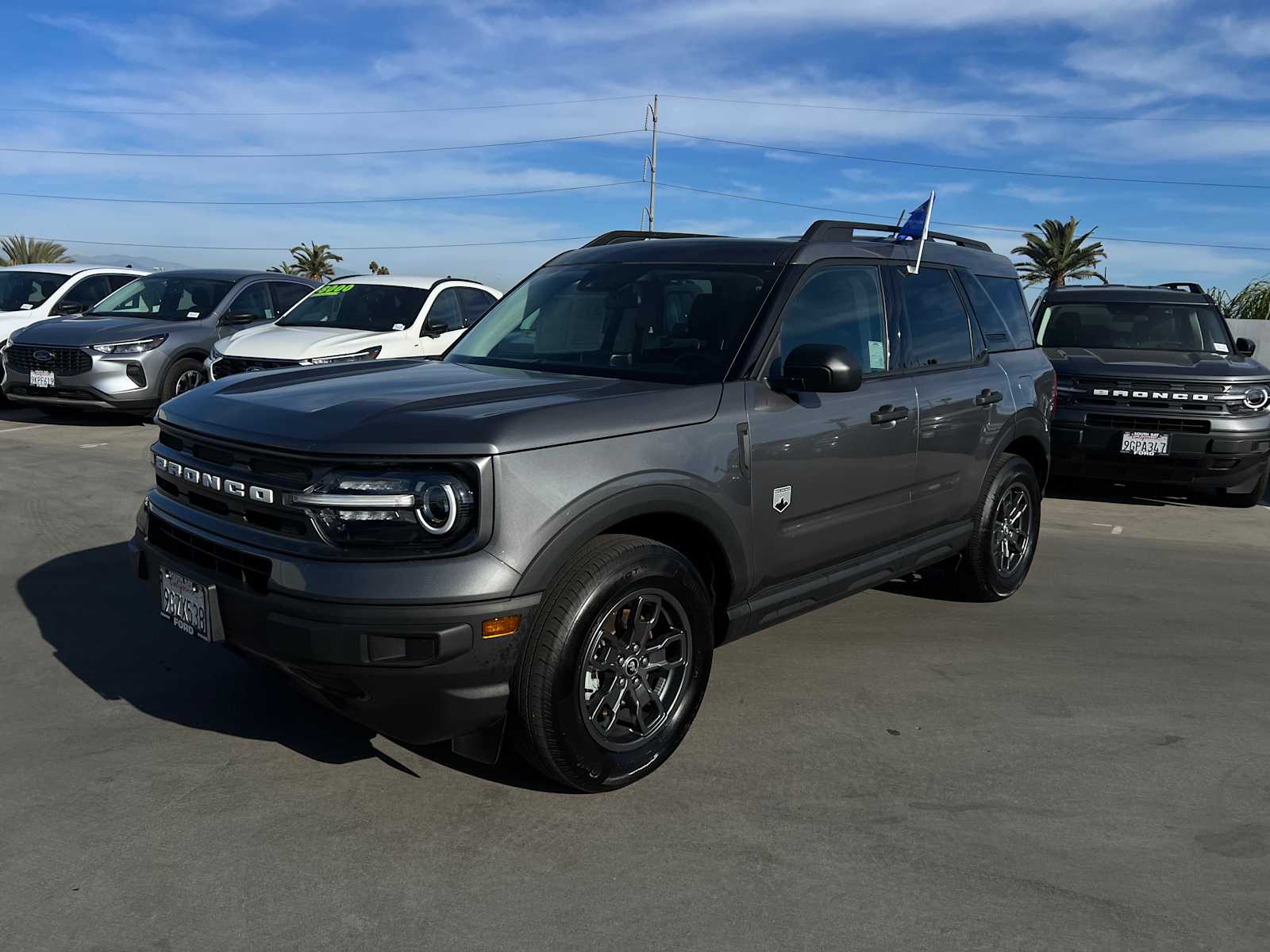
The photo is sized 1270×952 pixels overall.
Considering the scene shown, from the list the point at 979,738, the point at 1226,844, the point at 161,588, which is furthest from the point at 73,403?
the point at 1226,844

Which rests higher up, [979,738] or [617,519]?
[617,519]

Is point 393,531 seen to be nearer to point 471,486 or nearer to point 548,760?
point 471,486

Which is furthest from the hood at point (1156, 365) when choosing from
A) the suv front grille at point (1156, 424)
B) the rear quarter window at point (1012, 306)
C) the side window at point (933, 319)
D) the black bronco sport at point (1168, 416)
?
the side window at point (933, 319)

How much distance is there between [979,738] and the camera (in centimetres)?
418

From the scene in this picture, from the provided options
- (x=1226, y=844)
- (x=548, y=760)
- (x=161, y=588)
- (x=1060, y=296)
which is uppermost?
(x=1060, y=296)

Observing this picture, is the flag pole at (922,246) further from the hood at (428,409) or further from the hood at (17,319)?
the hood at (17,319)

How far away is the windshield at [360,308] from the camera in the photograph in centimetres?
1121

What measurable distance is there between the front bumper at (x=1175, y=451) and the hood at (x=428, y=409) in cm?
642

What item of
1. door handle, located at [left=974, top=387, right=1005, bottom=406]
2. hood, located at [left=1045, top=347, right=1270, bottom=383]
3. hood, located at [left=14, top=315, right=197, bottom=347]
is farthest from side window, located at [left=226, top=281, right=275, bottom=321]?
door handle, located at [left=974, top=387, right=1005, bottom=406]

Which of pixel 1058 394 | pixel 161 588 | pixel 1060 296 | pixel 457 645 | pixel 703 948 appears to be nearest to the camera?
pixel 703 948

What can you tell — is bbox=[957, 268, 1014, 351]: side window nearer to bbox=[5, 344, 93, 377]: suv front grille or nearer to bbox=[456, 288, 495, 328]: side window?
bbox=[456, 288, 495, 328]: side window

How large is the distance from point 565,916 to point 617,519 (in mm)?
1185

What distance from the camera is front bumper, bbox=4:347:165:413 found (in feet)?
37.3

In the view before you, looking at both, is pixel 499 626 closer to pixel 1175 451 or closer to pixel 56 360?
pixel 1175 451
